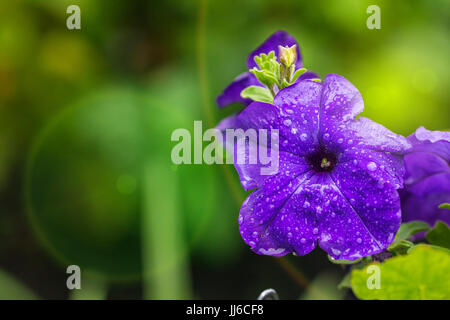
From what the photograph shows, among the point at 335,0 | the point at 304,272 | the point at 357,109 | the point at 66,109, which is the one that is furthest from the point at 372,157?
the point at 66,109

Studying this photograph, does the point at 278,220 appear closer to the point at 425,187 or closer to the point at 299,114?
the point at 299,114

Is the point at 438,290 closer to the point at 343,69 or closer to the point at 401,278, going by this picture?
the point at 401,278

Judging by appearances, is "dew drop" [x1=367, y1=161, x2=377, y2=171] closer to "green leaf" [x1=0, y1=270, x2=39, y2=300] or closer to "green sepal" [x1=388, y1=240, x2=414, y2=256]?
"green sepal" [x1=388, y1=240, x2=414, y2=256]

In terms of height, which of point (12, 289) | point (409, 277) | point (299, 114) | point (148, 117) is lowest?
point (12, 289)

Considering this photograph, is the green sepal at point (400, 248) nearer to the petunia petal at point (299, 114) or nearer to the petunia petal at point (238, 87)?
the petunia petal at point (299, 114)

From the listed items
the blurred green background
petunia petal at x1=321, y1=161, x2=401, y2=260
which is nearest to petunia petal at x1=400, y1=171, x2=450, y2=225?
petunia petal at x1=321, y1=161, x2=401, y2=260

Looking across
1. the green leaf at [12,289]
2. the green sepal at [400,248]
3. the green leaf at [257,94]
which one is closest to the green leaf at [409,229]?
the green sepal at [400,248]

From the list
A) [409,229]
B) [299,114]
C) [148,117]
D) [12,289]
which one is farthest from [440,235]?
[12,289]
